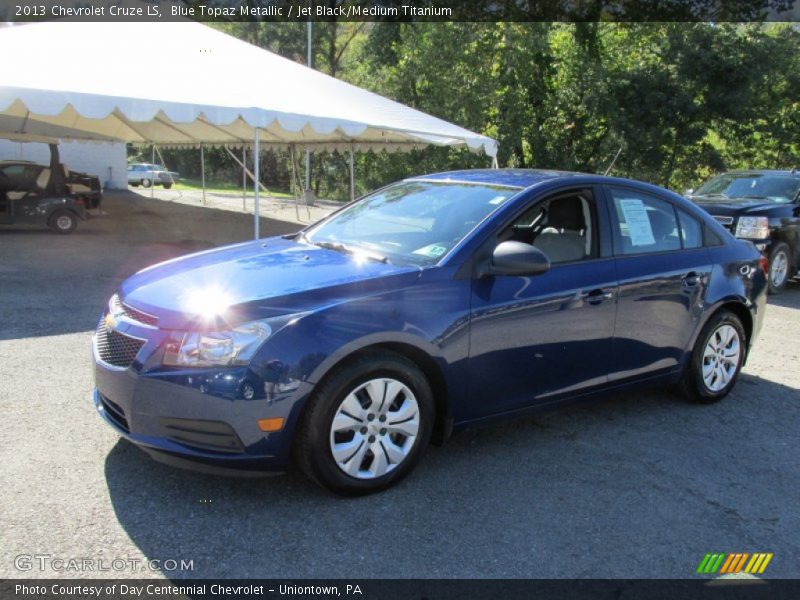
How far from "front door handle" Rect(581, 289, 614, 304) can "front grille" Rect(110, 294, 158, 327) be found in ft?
8.01

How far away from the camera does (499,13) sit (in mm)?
23094

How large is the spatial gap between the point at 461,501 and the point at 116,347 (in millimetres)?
1902

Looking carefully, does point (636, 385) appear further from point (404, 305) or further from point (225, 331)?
point (225, 331)

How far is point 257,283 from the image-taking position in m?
3.51

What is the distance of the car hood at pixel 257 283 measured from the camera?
326 cm

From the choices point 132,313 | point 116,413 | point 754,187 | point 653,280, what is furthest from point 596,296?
point 754,187

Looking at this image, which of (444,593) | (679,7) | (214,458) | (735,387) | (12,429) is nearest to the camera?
(444,593)

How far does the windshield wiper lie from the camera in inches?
152

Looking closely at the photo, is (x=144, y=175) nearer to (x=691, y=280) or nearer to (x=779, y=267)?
(x=779, y=267)

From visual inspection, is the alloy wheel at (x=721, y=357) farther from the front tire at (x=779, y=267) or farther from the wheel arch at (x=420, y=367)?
the front tire at (x=779, y=267)

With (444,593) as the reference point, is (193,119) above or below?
above

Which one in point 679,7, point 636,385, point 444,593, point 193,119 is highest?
point 679,7

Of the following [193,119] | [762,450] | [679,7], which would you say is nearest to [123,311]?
[762,450]

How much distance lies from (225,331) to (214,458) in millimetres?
583
